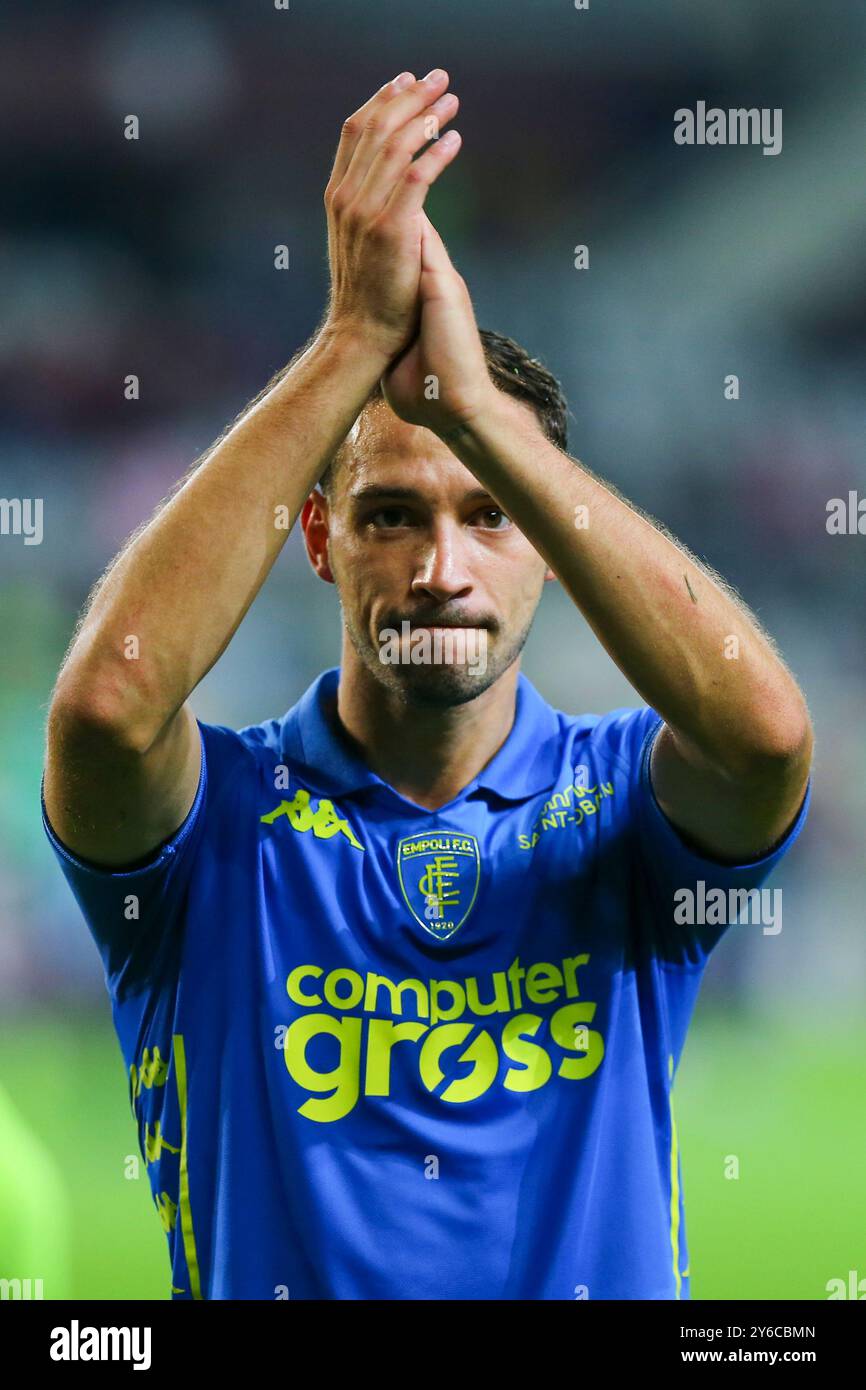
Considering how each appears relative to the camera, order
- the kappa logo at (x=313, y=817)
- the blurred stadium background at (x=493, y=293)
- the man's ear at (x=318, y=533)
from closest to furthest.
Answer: the kappa logo at (x=313, y=817) < the man's ear at (x=318, y=533) < the blurred stadium background at (x=493, y=293)

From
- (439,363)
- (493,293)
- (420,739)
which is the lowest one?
(420,739)

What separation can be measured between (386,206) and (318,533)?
0.57m

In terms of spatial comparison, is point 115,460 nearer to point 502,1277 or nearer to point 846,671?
point 846,671

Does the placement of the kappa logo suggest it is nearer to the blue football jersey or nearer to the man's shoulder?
the blue football jersey

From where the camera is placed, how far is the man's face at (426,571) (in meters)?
1.72

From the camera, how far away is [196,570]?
4.82 feet

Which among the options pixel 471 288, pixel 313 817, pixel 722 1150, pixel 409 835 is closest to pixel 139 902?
pixel 313 817

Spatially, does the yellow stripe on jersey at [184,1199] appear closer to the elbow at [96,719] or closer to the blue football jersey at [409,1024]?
the blue football jersey at [409,1024]

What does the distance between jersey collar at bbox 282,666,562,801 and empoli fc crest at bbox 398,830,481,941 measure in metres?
0.08

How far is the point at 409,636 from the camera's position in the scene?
172cm

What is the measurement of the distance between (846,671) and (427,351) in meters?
5.11

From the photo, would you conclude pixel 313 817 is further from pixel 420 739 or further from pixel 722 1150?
pixel 722 1150

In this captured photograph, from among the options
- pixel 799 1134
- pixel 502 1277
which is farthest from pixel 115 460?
pixel 502 1277

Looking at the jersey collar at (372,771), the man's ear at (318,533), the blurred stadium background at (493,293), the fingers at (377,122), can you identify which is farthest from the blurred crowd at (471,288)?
the fingers at (377,122)
